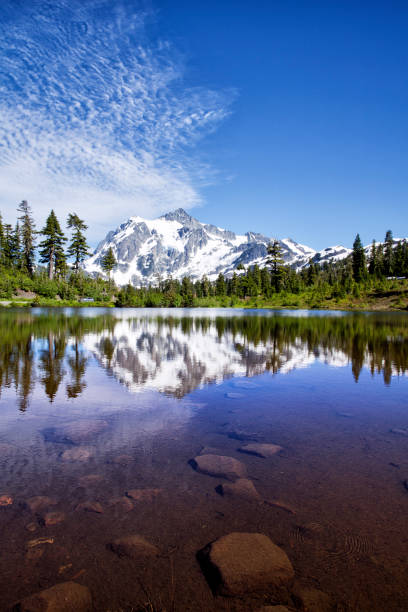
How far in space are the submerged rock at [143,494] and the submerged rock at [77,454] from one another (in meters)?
1.54

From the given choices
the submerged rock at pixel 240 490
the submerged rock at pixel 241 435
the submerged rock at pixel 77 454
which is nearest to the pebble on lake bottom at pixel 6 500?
the submerged rock at pixel 77 454

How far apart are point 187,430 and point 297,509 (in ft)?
11.2

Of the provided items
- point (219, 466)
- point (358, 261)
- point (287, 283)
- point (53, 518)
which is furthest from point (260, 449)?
point (358, 261)

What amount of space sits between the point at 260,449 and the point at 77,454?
11.5 feet

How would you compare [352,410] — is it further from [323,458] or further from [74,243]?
[74,243]

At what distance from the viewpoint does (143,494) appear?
5.12 metres

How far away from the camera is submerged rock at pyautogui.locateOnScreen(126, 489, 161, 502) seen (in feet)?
16.5

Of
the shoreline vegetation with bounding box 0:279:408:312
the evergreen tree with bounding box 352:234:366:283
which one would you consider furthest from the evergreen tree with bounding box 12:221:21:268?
the evergreen tree with bounding box 352:234:366:283

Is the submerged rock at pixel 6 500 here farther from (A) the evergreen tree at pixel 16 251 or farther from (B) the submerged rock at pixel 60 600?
(A) the evergreen tree at pixel 16 251

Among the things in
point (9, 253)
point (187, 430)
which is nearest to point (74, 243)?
point (9, 253)

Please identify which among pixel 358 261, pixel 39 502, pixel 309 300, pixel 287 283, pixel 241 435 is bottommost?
pixel 241 435

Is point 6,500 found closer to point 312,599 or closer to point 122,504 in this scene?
point 122,504

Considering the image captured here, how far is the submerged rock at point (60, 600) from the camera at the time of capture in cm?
321

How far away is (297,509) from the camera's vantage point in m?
4.81
